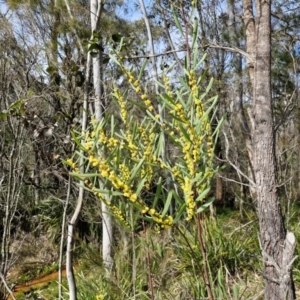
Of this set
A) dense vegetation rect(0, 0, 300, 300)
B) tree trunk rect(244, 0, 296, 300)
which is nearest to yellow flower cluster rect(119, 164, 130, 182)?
dense vegetation rect(0, 0, 300, 300)

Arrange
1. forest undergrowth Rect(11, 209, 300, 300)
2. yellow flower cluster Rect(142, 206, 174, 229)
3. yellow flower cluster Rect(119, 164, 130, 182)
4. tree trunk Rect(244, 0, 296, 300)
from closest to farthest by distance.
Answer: yellow flower cluster Rect(142, 206, 174, 229) < yellow flower cluster Rect(119, 164, 130, 182) < tree trunk Rect(244, 0, 296, 300) < forest undergrowth Rect(11, 209, 300, 300)

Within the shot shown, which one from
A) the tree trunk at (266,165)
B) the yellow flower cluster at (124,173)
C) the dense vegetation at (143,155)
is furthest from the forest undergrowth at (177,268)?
the yellow flower cluster at (124,173)

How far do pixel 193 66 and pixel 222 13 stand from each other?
7823mm

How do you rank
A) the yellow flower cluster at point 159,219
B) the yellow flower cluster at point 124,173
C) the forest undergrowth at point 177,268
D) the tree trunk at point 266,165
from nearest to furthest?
the yellow flower cluster at point 159,219 < the yellow flower cluster at point 124,173 < the tree trunk at point 266,165 < the forest undergrowth at point 177,268

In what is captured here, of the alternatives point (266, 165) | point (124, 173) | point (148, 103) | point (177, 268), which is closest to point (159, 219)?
point (124, 173)

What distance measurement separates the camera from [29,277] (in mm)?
6125

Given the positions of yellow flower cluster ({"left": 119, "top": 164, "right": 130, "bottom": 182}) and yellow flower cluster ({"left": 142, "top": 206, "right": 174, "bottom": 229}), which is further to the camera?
yellow flower cluster ({"left": 119, "top": 164, "right": 130, "bottom": 182})

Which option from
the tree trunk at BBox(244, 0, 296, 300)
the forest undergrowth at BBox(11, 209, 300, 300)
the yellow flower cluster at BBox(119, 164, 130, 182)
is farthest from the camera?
the forest undergrowth at BBox(11, 209, 300, 300)

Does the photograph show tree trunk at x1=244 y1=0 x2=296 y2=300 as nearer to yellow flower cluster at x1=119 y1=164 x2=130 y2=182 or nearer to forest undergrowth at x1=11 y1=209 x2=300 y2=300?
forest undergrowth at x1=11 y1=209 x2=300 y2=300

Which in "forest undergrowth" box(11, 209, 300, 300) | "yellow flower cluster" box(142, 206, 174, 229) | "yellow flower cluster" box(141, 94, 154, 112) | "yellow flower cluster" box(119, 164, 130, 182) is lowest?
"forest undergrowth" box(11, 209, 300, 300)

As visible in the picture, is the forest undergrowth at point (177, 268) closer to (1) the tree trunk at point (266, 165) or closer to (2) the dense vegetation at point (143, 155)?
(2) the dense vegetation at point (143, 155)

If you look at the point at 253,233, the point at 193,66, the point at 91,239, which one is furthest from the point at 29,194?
the point at 193,66

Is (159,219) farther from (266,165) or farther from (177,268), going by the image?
(177,268)

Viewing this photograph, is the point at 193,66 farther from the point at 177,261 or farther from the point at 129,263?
the point at 177,261
